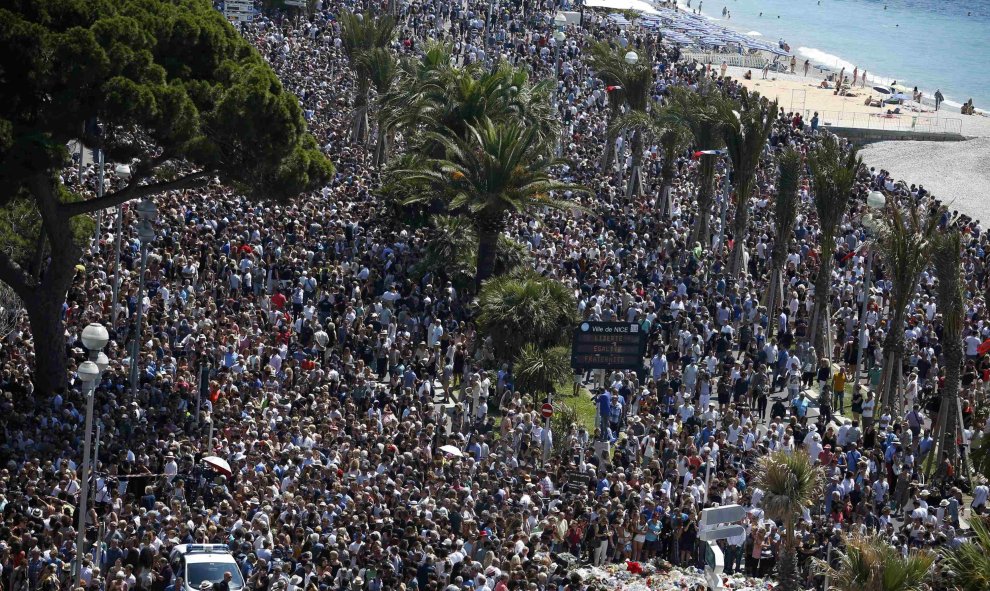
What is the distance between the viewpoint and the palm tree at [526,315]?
103 feet

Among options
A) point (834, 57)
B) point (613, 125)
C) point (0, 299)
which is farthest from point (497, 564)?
point (834, 57)

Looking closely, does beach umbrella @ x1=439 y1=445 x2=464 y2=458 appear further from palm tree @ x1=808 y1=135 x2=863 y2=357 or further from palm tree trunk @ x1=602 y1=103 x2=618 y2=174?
palm tree trunk @ x1=602 y1=103 x2=618 y2=174

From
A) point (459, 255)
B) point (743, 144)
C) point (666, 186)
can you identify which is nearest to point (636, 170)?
point (666, 186)

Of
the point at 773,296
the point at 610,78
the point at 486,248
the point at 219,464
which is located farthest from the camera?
the point at 610,78

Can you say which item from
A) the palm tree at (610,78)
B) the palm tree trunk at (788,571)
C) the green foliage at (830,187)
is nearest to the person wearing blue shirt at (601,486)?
the palm tree trunk at (788,571)

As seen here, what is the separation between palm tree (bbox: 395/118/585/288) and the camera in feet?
115

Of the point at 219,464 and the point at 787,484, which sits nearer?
the point at 787,484

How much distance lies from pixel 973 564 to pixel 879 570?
1.80 m

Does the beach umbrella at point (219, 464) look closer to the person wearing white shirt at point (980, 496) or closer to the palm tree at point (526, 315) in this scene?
the palm tree at point (526, 315)

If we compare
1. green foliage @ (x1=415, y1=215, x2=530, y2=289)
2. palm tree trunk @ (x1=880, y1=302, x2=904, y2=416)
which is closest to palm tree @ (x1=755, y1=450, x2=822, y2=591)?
palm tree trunk @ (x1=880, y1=302, x2=904, y2=416)

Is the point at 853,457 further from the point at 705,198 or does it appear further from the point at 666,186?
the point at 666,186

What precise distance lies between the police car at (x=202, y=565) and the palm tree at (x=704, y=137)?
22.2 meters

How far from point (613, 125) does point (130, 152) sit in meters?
22.7

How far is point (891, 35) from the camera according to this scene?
125 metres
